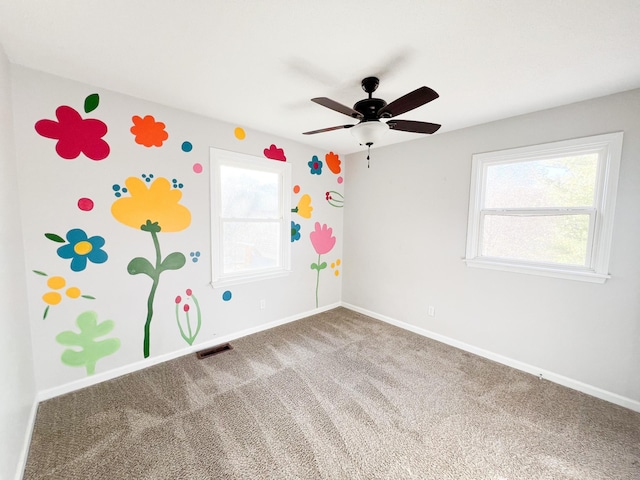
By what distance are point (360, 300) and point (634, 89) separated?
3.43 metres

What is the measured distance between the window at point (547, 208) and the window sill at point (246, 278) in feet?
7.45

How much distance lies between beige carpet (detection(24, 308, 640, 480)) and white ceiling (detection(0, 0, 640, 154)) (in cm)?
248

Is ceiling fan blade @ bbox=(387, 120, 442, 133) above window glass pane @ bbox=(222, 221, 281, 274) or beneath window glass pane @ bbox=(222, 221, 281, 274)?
above

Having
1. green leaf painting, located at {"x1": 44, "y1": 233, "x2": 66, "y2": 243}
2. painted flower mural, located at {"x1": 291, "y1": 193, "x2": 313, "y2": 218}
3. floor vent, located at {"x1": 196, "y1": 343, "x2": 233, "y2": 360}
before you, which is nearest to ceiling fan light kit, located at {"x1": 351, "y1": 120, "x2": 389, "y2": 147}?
painted flower mural, located at {"x1": 291, "y1": 193, "x2": 313, "y2": 218}

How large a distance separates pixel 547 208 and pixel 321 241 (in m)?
2.60

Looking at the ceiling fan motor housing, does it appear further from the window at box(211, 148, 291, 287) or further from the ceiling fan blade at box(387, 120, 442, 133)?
the window at box(211, 148, 291, 287)

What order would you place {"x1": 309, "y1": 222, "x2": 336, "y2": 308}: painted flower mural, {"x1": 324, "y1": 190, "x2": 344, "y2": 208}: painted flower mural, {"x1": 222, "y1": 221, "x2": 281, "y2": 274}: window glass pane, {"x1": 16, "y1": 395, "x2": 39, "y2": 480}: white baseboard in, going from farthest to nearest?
1. {"x1": 324, "y1": 190, "x2": 344, "y2": 208}: painted flower mural
2. {"x1": 309, "y1": 222, "x2": 336, "y2": 308}: painted flower mural
3. {"x1": 222, "y1": 221, "x2": 281, "y2": 274}: window glass pane
4. {"x1": 16, "y1": 395, "x2": 39, "y2": 480}: white baseboard

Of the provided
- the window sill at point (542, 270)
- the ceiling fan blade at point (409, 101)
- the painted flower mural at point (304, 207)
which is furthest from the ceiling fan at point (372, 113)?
the painted flower mural at point (304, 207)

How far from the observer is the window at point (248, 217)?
2.88 meters

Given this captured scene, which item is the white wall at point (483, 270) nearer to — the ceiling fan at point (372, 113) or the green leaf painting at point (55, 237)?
the ceiling fan at point (372, 113)

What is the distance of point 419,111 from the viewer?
247 cm

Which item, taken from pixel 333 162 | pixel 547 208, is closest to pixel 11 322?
pixel 333 162

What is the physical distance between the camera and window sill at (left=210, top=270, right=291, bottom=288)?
2.91 meters

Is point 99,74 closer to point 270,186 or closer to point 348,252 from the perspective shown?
point 270,186
